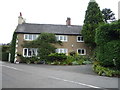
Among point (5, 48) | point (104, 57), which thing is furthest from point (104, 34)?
point (5, 48)

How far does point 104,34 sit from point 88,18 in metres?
17.4

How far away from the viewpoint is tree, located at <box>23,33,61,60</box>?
110 feet

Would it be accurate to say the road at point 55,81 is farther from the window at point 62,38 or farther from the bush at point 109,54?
the window at point 62,38

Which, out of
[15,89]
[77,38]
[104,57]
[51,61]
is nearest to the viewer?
[15,89]

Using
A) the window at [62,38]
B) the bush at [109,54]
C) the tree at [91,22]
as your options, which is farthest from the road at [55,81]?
the window at [62,38]

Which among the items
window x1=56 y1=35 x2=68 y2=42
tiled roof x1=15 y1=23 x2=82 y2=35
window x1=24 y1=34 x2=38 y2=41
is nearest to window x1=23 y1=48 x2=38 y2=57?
window x1=24 y1=34 x2=38 y2=41

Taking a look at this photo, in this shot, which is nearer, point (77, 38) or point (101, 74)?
point (101, 74)

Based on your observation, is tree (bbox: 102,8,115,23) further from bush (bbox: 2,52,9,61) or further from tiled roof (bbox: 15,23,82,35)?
bush (bbox: 2,52,9,61)

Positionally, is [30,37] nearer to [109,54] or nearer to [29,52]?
[29,52]

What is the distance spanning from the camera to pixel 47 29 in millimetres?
38625

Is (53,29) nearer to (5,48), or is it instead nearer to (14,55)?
(14,55)

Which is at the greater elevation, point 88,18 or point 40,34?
point 88,18

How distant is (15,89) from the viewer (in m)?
9.39

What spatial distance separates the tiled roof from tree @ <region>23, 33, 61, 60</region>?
2.52m
